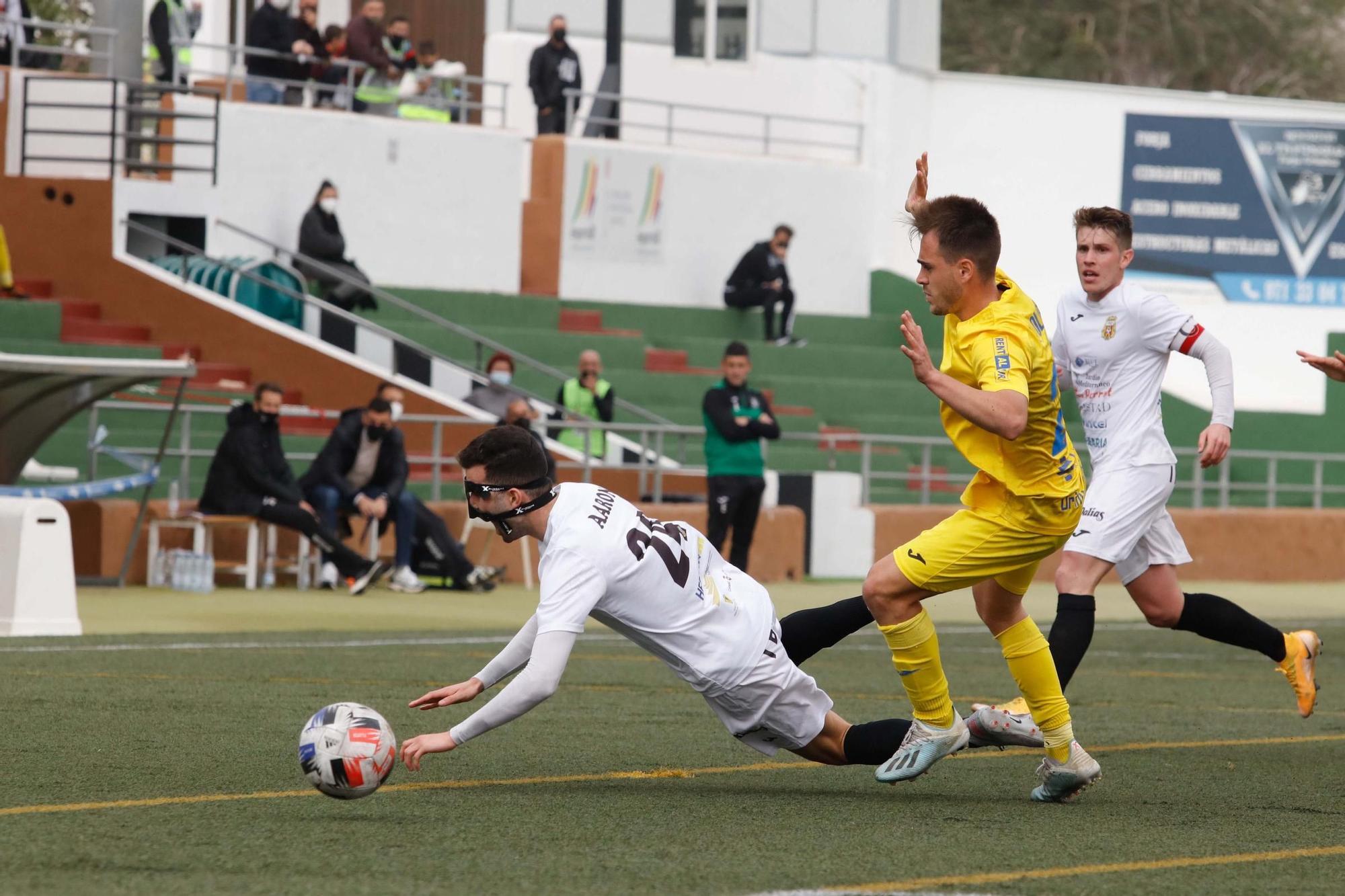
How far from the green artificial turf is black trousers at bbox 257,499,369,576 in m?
4.38

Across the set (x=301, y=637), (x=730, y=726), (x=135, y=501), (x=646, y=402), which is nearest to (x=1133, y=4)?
(x=646, y=402)

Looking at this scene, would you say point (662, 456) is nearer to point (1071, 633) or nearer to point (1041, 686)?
point (1071, 633)

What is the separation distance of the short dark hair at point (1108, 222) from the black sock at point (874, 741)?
2266 mm

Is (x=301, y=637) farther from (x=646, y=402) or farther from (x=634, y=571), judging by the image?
(x=646, y=402)

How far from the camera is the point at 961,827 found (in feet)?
20.9

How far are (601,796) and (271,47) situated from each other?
63.3 feet

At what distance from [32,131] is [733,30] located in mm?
12063

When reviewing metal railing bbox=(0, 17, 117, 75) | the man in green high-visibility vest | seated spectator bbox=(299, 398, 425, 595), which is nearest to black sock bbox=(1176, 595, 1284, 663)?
seated spectator bbox=(299, 398, 425, 595)

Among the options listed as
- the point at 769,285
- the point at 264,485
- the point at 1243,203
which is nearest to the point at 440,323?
the point at 769,285

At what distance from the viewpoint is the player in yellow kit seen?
267 inches

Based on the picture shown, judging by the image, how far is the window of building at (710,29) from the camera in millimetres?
30953

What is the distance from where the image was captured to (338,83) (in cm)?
2600

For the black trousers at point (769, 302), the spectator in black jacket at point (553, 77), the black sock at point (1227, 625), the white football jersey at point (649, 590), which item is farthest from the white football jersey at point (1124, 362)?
the spectator in black jacket at point (553, 77)

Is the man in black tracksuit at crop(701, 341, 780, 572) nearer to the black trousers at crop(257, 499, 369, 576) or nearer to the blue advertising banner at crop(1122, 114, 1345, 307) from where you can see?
the black trousers at crop(257, 499, 369, 576)
